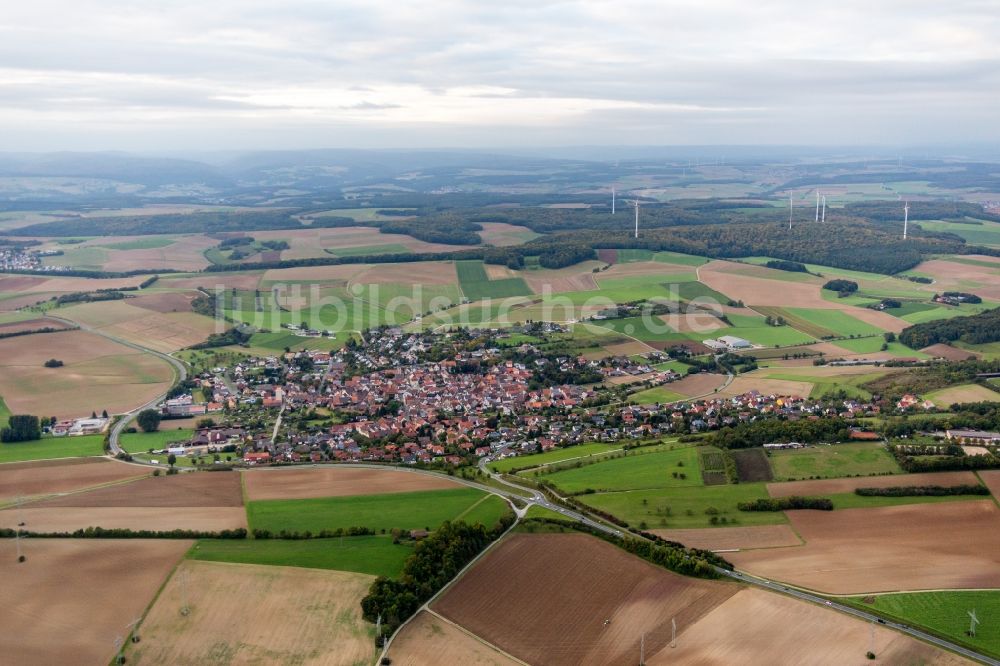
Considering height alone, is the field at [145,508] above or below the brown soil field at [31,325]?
below

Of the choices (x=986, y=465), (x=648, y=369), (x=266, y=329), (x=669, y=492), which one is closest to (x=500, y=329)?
(x=648, y=369)

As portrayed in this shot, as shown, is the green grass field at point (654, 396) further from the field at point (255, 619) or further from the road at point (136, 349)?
the road at point (136, 349)

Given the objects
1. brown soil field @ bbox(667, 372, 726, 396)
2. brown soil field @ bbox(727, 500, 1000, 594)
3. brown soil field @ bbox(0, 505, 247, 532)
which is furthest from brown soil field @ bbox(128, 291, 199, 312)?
brown soil field @ bbox(727, 500, 1000, 594)

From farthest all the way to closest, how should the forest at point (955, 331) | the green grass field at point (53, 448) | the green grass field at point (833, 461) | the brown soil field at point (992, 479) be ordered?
the forest at point (955, 331)
the green grass field at point (53, 448)
the green grass field at point (833, 461)
the brown soil field at point (992, 479)

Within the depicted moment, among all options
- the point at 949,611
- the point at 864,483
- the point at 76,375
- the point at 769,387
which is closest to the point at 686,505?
the point at 864,483

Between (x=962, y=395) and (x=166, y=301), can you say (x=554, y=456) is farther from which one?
(x=166, y=301)

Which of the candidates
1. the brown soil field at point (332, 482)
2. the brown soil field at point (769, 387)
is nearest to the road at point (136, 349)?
the brown soil field at point (332, 482)

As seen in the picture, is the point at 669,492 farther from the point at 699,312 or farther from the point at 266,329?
the point at 266,329
